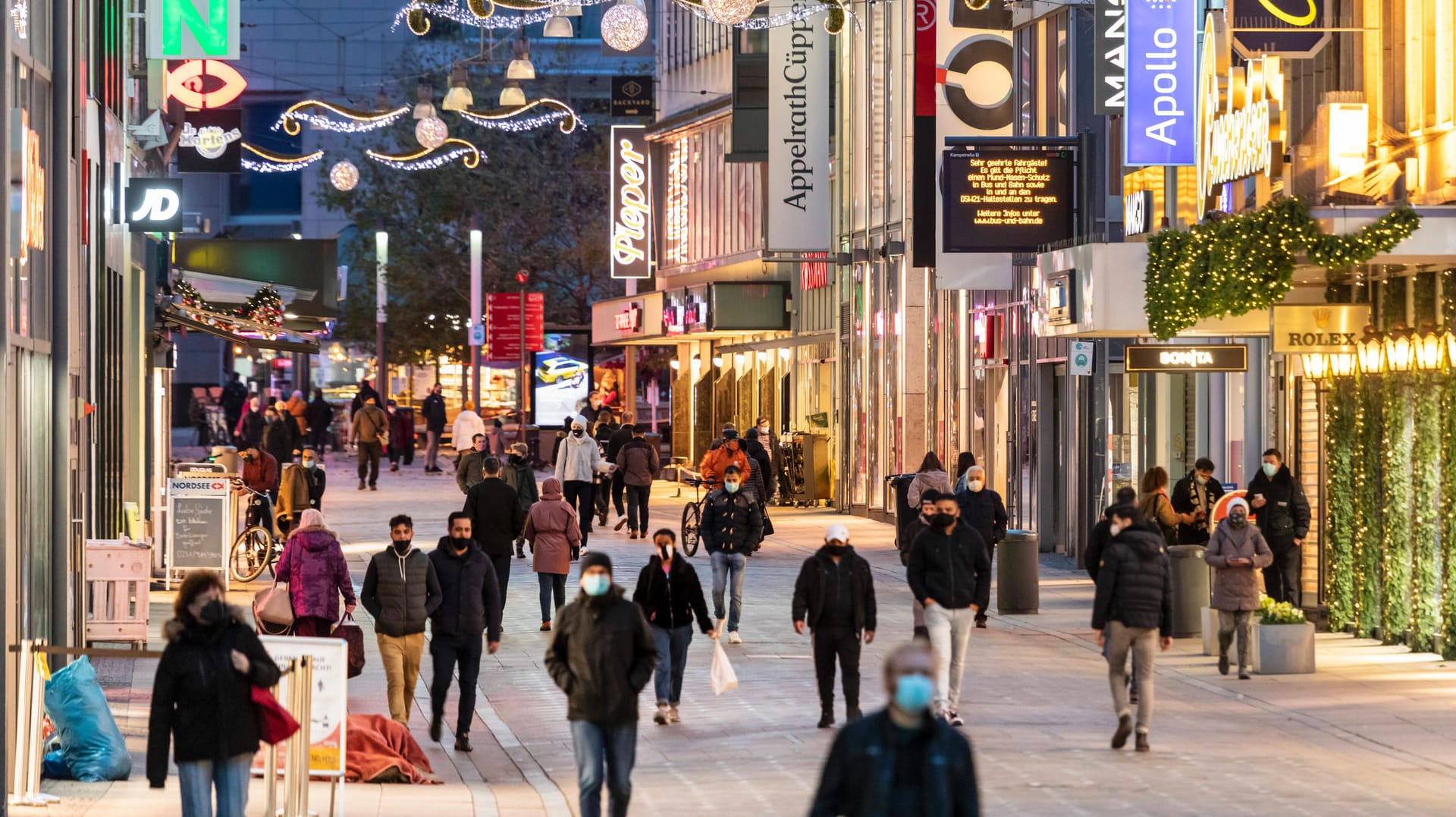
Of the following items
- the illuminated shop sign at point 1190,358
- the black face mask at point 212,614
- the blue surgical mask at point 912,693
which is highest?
the illuminated shop sign at point 1190,358

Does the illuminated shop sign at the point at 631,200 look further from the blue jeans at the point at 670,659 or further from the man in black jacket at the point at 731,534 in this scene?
the blue jeans at the point at 670,659

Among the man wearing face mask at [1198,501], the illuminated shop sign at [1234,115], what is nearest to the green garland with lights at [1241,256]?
the illuminated shop sign at [1234,115]

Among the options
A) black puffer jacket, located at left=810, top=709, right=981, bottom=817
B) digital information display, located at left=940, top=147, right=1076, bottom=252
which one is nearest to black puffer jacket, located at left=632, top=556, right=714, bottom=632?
black puffer jacket, located at left=810, top=709, right=981, bottom=817

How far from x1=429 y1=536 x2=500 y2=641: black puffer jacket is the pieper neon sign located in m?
17.4

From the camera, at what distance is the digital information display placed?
26.4 meters

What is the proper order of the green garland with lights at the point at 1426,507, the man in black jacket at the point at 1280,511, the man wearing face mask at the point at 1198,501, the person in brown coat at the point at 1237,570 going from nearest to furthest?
the person in brown coat at the point at 1237,570, the green garland with lights at the point at 1426,507, the man in black jacket at the point at 1280,511, the man wearing face mask at the point at 1198,501

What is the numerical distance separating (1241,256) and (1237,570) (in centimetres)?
267

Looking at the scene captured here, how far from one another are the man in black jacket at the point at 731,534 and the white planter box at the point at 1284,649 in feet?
15.1

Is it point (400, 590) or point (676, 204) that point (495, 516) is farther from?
point (676, 204)

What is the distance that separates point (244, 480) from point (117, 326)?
2.79m

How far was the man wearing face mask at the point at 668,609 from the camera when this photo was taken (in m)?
16.5

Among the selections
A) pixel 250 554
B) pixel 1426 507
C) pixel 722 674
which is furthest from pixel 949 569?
pixel 250 554

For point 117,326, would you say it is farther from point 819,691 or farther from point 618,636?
point 618,636

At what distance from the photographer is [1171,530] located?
23156mm
